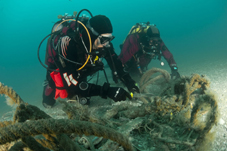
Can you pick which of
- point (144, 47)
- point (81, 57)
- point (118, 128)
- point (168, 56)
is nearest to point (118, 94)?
point (81, 57)

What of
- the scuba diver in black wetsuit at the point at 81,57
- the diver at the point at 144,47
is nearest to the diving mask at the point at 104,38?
the scuba diver in black wetsuit at the point at 81,57

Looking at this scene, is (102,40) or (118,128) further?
(102,40)

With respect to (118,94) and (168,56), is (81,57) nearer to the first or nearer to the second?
(118,94)

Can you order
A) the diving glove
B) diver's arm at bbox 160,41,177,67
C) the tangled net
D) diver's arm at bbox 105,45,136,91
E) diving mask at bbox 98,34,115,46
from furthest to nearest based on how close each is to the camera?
diver's arm at bbox 160,41,177,67 < diver's arm at bbox 105,45,136,91 < diving mask at bbox 98,34,115,46 < the diving glove < the tangled net

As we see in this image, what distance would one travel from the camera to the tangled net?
63 centimetres

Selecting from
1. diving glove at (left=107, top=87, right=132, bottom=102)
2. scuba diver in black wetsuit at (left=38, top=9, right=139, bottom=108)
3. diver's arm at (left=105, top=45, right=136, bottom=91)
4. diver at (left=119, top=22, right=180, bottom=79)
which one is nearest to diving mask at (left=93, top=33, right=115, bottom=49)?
scuba diver in black wetsuit at (left=38, top=9, right=139, bottom=108)

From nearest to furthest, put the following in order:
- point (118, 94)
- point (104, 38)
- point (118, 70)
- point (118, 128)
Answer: point (118, 128)
point (118, 94)
point (104, 38)
point (118, 70)

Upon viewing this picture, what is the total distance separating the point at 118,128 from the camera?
127cm

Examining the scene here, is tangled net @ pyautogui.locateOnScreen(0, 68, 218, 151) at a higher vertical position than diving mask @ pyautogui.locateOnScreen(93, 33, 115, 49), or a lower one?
lower

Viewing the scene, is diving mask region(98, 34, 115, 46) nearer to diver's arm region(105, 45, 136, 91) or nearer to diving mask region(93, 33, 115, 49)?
diving mask region(93, 33, 115, 49)

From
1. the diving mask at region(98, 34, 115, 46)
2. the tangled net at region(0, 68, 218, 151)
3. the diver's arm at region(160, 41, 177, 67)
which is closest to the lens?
the tangled net at region(0, 68, 218, 151)

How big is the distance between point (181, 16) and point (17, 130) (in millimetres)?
103444

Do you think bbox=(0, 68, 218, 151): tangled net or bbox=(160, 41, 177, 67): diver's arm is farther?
bbox=(160, 41, 177, 67): diver's arm

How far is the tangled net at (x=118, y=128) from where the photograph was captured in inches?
24.9
